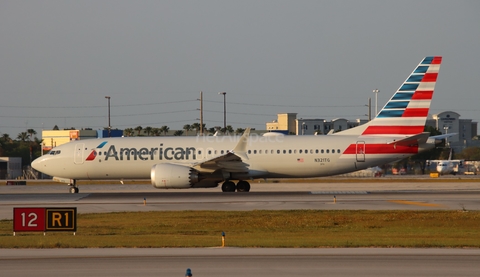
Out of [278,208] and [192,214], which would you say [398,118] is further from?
[192,214]

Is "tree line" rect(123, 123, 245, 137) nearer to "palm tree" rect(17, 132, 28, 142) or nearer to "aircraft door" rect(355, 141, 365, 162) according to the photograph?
"palm tree" rect(17, 132, 28, 142)

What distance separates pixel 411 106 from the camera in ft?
131

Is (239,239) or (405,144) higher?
(405,144)

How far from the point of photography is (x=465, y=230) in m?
21.8

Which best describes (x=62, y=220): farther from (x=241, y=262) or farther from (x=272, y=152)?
(x=272, y=152)

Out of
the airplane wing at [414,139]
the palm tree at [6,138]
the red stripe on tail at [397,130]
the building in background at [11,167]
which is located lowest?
the building in background at [11,167]

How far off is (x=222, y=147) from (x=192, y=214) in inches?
550

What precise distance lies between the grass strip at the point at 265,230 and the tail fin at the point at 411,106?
13.4m

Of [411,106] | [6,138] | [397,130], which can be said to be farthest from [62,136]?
[411,106]

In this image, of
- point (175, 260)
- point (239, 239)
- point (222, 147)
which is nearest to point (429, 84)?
point (222, 147)

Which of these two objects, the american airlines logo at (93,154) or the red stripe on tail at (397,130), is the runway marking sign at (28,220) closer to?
the american airlines logo at (93,154)

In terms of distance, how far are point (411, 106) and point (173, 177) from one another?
14349 millimetres

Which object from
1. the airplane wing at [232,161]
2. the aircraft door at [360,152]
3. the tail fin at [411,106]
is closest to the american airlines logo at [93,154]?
the airplane wing at [232,161]

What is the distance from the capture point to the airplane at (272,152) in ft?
127
